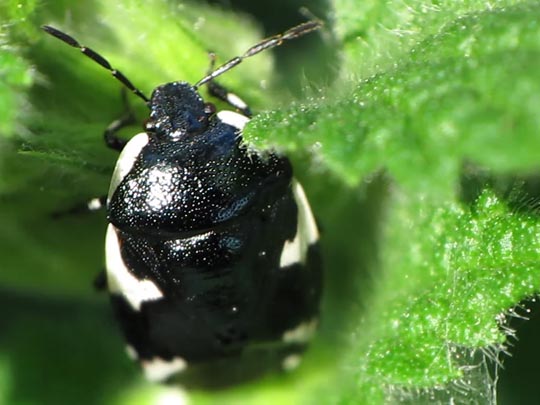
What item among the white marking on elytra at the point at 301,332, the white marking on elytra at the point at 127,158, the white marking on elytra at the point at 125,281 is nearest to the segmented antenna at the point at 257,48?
the white marking on elytra at the point at 127,158

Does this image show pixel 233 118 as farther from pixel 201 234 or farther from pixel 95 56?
pixel 95 56

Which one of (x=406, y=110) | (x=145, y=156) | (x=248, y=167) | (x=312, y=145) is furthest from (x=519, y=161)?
(x=145, y=156)

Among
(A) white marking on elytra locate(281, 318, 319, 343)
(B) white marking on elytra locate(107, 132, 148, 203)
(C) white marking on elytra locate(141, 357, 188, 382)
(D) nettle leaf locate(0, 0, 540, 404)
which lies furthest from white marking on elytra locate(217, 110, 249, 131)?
(C) white marking on elytra locate(141, 357, 188, 382)

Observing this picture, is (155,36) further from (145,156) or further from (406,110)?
(406,110)

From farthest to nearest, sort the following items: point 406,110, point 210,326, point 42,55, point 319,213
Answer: point 319,213 < point 210,326 < point 42,55 < point 406,110

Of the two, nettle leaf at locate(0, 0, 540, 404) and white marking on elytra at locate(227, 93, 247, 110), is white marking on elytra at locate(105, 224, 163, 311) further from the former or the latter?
white marking on elytra at locate(227, 93, 247, 110)

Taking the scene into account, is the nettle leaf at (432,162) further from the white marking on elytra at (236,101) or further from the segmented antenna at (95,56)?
the segmented antenna at (95,56)
